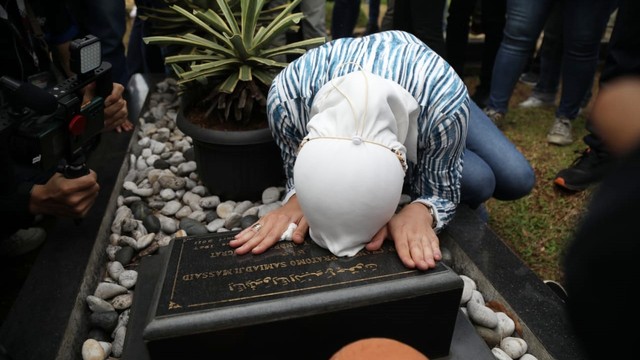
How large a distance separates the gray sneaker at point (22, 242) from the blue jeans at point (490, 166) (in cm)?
189

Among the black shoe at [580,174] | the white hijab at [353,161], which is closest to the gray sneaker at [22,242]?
the white hijab at [353,161]

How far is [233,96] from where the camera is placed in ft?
6.82

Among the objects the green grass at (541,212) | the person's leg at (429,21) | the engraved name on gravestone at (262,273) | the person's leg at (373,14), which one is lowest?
the green grass at (541,212)

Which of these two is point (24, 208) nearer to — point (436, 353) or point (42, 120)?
point (42, 120)

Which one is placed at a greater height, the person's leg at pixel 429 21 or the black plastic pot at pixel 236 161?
the person's leg at pixel 429 21

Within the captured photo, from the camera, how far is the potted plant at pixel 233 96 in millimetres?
2004

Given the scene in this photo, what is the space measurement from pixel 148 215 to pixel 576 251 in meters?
1.73

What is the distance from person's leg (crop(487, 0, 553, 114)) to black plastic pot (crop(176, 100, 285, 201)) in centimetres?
167

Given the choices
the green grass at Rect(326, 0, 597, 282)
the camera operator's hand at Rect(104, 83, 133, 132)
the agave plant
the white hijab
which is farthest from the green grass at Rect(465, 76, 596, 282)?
the camera operator's hand at Rect(104, 83, 133, 132)

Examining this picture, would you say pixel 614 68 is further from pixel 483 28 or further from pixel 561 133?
pixel 483 28

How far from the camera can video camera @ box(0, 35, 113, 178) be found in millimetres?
1242

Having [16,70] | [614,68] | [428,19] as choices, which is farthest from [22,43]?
[614,68]

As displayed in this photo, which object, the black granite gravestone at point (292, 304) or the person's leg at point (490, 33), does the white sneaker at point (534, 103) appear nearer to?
the person's leg at point (490, 33)

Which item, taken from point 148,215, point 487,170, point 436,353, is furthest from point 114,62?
point 436,353
